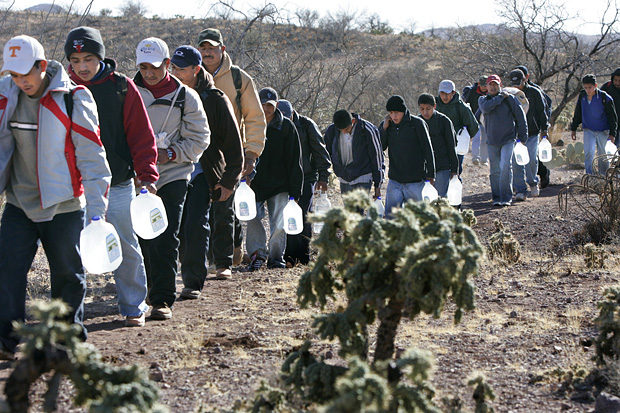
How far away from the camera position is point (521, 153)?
12.2m

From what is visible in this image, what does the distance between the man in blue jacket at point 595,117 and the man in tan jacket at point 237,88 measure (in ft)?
23.8

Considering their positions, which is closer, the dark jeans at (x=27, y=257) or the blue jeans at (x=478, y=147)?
the dark jeans at (x=27, y=257)

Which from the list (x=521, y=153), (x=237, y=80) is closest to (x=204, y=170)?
(x=237, y=80)

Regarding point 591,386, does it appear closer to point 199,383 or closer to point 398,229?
point 398,229

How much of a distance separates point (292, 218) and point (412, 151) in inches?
70.5

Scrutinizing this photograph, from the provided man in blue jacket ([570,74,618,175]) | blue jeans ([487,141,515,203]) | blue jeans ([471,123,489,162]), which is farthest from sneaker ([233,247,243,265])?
man in blue jacket ([570,74,618,175])

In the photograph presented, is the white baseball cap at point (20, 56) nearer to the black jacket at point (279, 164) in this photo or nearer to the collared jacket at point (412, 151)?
the black jacket at point (279, 164)

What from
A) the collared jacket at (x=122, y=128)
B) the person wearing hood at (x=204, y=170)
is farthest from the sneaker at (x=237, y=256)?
the collared jacket at (x=122, y=128)

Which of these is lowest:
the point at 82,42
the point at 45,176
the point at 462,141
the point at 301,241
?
the point at 301,241

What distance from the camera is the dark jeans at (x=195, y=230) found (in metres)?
6.53

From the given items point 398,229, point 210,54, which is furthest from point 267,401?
point 210,54

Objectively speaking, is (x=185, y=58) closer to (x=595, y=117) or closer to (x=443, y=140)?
(x=443, y=140)

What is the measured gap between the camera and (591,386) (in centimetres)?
423

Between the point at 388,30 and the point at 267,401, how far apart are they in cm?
5522
